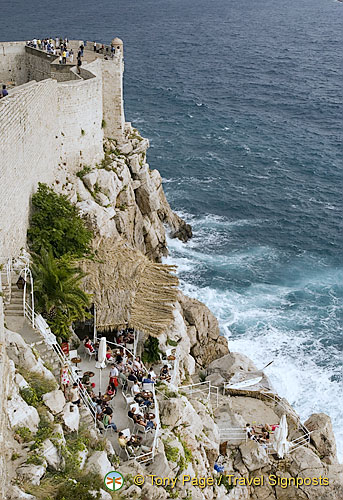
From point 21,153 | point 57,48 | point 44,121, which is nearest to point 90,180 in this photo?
point 44,121

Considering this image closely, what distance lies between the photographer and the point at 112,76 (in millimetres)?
38969

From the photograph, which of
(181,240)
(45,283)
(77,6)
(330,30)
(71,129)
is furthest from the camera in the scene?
(77,6)

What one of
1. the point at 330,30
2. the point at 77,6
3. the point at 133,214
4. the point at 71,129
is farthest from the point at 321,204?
the point at 77,6

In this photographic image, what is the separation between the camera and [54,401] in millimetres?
17031

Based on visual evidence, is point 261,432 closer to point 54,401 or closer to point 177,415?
point 177,415

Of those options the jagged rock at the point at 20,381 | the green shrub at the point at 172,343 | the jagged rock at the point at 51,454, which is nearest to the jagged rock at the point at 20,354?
the jagged rock at the point at 20,381

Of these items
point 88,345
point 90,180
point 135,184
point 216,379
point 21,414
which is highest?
point 90,180

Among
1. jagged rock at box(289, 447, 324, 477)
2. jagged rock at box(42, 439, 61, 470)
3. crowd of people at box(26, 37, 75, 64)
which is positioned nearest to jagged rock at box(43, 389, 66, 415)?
jagged rock at box(42, 439, 61, 470)

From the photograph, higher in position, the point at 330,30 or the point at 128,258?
the point at 330,30

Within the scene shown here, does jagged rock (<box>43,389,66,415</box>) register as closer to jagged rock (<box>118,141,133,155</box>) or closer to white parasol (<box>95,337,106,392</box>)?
white parasol (<box>95,337,106,392</box>)

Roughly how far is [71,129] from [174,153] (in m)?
30.6

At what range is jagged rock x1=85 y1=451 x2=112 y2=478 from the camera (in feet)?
51.6

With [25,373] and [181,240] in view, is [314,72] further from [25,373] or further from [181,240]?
[25,373]

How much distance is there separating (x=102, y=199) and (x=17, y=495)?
22.8 metres
